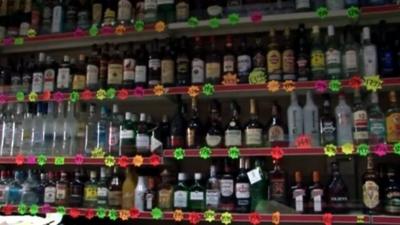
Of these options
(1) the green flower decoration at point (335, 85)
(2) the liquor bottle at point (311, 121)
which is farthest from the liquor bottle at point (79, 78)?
(1) the green flower decoration at point (335, 85)

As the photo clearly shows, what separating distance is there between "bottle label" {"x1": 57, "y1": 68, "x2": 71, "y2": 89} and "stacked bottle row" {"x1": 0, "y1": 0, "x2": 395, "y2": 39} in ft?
0.85

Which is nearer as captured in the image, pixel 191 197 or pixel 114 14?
pixel 191 197

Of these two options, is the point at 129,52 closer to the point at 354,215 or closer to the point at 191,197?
the point at 191,197

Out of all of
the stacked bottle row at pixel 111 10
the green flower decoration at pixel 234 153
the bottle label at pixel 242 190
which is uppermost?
the stacked bottle row at pixel 111 10

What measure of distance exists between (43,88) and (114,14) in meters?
0.59

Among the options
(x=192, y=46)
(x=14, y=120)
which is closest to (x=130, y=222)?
(x=14, y=120)

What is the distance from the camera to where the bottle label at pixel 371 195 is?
193 centimetres

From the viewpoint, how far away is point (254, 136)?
2.12 m

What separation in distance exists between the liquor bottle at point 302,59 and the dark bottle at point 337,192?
0.46 meters

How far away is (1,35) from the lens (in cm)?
266

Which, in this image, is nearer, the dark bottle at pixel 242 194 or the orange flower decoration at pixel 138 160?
the dark bottle at pixel 242 194

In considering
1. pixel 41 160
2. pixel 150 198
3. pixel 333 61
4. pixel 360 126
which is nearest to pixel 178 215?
pixel 150 198

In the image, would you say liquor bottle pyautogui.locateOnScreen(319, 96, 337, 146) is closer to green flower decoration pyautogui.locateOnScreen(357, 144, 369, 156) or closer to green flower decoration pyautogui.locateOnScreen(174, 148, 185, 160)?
green flower decoration pyautogui.locateOnScreen(357, 144, 369, 156)

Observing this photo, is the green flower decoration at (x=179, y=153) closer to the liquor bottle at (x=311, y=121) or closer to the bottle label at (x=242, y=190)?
the bottle label at (x=242, y=190)
